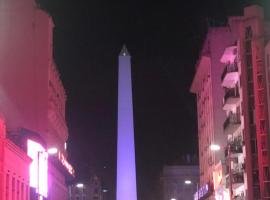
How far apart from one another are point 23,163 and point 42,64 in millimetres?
37256

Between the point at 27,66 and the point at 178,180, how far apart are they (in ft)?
298

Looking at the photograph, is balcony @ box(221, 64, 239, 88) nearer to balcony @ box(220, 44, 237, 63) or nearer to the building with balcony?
balcony @ box(220, 44, 237, 63)

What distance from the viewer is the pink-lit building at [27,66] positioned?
89.2 m

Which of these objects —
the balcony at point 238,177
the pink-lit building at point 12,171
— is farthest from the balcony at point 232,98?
the pink-lit building at point 12,171

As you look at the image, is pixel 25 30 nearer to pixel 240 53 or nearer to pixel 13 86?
pixel 13 86

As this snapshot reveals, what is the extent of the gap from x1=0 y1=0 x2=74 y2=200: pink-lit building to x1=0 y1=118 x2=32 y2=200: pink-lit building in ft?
98.5

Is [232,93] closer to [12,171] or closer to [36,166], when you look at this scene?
[36,166]

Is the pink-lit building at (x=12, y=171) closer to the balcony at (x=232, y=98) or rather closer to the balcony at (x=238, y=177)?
the balcony at (x=238, y=177)

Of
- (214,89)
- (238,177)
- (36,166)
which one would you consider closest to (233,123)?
(238,177)

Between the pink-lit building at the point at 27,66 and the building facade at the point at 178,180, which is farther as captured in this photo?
the building facade at the point at 178,180

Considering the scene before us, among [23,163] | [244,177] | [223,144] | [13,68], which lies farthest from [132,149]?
[23,163]

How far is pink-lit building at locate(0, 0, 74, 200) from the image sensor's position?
89175mm

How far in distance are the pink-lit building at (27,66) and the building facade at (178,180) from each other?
3186 inches

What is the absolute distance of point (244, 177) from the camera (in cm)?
7200
